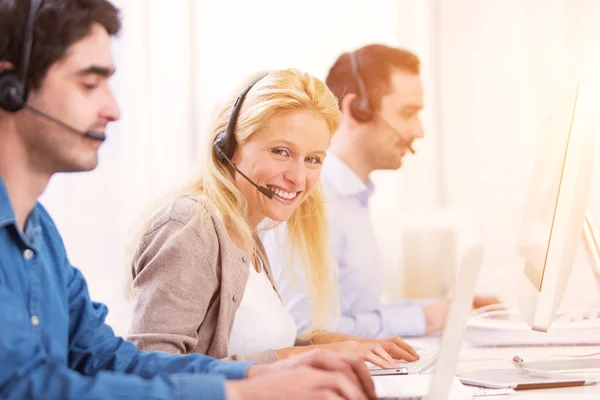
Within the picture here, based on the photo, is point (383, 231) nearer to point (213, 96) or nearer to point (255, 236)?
point (213, 96)

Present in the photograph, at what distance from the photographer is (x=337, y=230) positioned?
2012mm

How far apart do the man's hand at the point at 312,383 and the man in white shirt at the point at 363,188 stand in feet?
2.80

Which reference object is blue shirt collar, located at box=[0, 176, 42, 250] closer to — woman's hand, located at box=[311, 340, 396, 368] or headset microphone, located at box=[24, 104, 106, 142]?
headset microphone, located at box=[24, 104, 106, 142]

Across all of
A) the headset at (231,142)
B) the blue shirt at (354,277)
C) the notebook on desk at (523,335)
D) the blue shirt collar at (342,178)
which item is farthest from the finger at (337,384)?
the blue shirt collar at (342,178)

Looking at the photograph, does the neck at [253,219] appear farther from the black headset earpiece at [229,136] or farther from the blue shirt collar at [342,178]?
the blue shirt collar at [342,178]

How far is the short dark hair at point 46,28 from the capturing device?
796mm

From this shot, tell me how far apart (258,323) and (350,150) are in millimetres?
924

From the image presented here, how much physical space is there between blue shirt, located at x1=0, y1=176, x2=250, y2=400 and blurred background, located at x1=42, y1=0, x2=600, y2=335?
→ 66.7 inches

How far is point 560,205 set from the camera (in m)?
1.04

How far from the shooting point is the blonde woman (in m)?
1.14

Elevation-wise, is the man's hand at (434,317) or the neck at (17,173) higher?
the neck at (17,173)

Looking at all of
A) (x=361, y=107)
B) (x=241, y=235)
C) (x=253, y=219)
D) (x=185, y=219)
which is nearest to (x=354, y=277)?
(x=361, y=107)

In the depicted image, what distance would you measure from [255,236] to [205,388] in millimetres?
774

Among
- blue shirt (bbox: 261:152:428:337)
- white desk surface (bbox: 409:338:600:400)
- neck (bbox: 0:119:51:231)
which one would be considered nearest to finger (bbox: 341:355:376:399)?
white desk surface (bbox: 409:338:600:400)
